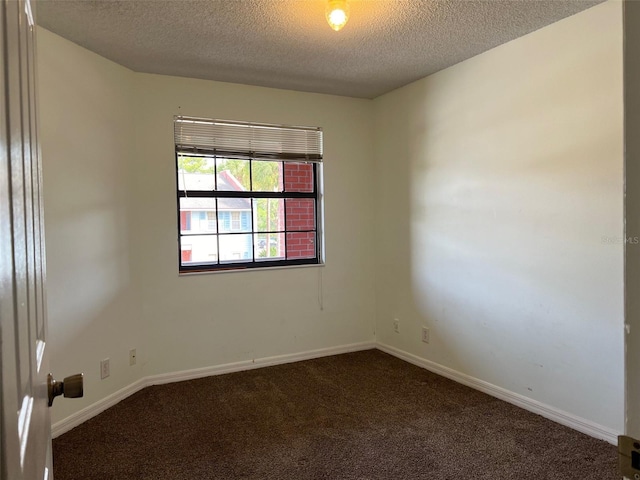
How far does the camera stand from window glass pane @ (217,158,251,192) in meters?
3.56

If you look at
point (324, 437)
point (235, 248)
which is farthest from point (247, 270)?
point (324, 437)

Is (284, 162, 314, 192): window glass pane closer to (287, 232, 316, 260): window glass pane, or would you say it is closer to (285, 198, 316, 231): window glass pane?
(285, 198, 316, 231): window glass pane

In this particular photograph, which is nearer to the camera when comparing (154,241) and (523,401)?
(523,401)

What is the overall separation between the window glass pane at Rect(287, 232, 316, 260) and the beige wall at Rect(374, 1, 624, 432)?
0.78 m

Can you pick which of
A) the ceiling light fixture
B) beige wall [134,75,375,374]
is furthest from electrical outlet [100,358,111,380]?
the ceiling light fixture

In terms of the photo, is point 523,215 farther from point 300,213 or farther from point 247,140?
point 247,140

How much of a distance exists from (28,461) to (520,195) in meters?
2.81

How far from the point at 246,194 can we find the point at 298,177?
1.72 ft

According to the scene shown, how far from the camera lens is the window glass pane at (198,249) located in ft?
11.4

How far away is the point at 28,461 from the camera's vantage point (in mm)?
589

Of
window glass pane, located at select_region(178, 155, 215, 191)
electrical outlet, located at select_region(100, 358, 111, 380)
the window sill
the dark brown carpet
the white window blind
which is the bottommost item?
the dark brown carpet

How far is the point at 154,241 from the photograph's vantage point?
3.26 meters

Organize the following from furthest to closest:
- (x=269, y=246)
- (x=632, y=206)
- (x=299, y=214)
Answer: (x=299, y=214)
(x=269, y=246)
(x=632, y=206)

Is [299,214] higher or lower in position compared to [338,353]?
higher
